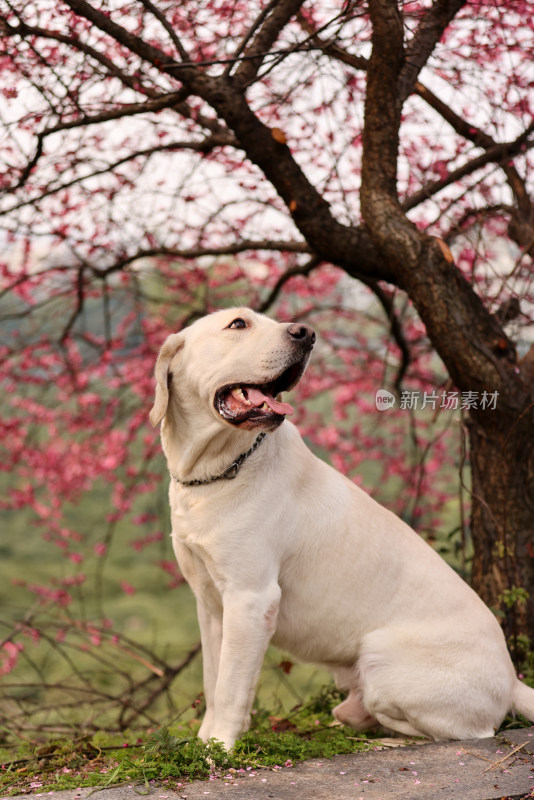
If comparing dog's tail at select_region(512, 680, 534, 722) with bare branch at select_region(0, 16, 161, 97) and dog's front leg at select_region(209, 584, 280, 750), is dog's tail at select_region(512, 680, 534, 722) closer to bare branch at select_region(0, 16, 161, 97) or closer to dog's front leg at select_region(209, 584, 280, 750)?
dog's front leg at select_region(209, 584, 280, 750)

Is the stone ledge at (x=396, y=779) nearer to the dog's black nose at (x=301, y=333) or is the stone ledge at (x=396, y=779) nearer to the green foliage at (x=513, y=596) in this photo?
the green foliage at (x=513, y=596)

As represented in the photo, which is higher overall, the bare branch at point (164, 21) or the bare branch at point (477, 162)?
the bare branch at point (164, 21)

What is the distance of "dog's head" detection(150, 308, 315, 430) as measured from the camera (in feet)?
9.22

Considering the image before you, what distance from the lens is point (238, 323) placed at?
3016 mm

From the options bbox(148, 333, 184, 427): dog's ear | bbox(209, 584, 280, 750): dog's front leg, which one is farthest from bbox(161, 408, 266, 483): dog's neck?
bbox(209, 584, 280, 750): dog's front leg

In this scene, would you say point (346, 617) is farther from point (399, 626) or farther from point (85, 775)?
point (85, 775)

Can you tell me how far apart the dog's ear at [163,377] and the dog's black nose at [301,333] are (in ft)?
1.73

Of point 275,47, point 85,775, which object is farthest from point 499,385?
point 85,775

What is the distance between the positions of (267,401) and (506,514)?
2.00m

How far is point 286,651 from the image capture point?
338 centimetres

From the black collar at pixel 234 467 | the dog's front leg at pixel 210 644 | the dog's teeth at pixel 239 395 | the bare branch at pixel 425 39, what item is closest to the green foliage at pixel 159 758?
the dog's front leg at pixel 210 644

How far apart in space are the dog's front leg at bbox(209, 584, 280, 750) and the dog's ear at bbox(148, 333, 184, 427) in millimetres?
750

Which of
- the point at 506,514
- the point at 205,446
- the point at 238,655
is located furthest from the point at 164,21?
the point at 506,514

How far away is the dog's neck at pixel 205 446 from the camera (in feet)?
10.2
